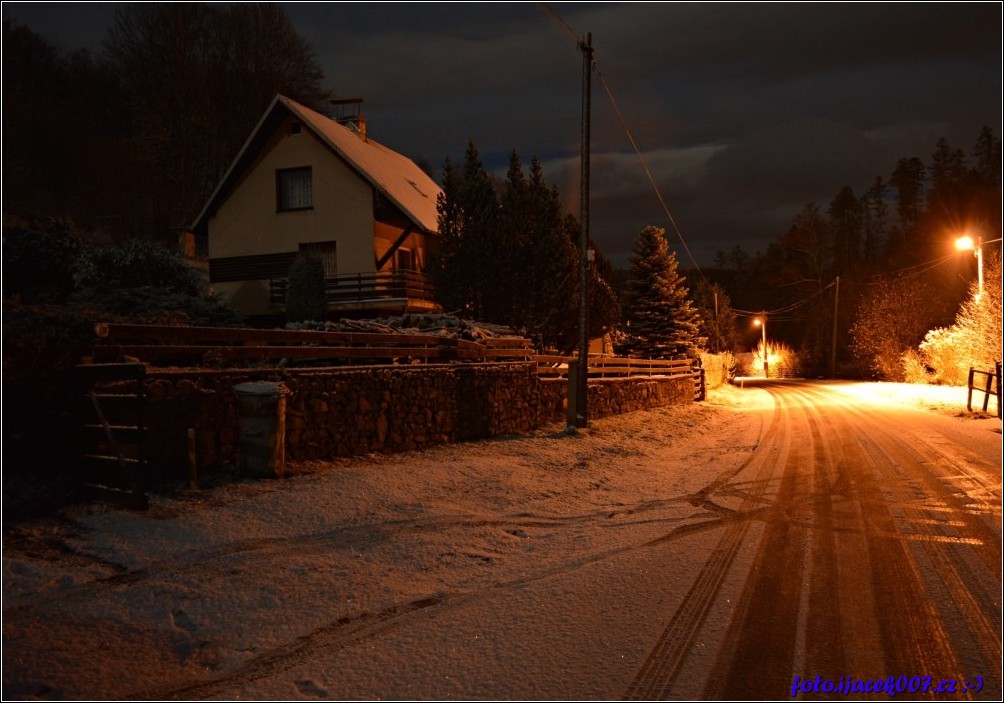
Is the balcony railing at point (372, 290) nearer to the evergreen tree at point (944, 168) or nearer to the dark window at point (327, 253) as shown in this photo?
the dark window at point (327, 253)

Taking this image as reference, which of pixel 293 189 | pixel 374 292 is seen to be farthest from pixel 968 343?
pixel 293 189

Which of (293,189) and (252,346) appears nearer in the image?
(252,346)

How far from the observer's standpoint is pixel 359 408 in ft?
32.7

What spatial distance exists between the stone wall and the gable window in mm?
14531

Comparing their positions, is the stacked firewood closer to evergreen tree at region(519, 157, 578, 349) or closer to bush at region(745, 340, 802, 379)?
evergreen tree at region(519, 157, 578, 349)

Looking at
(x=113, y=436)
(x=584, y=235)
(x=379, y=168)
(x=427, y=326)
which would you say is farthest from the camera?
(x=379, y=168)

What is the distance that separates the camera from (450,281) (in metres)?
19.9

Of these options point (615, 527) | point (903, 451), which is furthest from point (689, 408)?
point (615, 527)

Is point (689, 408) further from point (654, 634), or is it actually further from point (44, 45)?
point (44, 45)

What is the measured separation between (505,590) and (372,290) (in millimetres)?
19629

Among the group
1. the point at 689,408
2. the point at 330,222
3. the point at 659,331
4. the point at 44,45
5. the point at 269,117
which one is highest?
the point at 44,45

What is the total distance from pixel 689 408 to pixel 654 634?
1919cm

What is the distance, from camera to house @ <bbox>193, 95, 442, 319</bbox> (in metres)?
24.5

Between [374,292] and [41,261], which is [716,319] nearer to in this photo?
[374,292]
